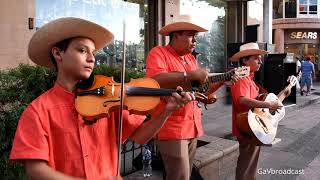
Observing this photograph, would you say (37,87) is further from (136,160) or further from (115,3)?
(115,3)

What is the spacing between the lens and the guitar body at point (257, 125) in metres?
3.68

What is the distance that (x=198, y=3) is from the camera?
11.7m

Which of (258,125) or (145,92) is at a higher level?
(145,92)

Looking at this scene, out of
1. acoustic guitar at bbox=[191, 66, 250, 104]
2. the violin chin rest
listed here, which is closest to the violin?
the violin chin rest

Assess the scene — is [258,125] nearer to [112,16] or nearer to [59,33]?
[59,33]

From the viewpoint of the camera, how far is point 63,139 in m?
1.69

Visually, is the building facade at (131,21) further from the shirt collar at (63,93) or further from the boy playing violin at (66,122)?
the shirt collar at (63,93)

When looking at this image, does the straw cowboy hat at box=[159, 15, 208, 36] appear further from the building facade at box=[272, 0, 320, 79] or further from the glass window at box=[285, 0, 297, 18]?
the glass window at box=[285, 0, 297, 18]

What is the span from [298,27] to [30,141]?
103 feet

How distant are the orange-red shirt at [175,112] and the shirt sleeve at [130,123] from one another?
1.05m

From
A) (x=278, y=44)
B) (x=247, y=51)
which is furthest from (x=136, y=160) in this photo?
(x=278, y=44)

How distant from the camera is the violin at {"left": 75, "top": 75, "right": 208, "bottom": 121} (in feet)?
5.90

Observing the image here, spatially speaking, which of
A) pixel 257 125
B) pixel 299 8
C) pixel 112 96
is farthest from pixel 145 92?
pixel 299 8

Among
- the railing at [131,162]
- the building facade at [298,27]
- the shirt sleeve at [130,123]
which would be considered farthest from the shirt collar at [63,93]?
the building facade at [298,27]
